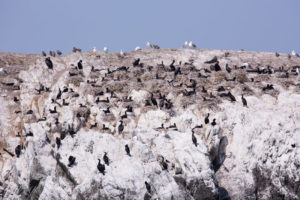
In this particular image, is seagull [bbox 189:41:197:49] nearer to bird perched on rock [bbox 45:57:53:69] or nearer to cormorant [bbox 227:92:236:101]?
bird perched on rock [bbox 45:57:53:69]

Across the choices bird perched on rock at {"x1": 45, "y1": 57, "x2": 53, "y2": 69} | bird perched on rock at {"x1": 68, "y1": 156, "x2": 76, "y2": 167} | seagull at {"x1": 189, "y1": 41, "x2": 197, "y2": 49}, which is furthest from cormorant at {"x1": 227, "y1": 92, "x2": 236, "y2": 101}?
bird perched on rock at {"x1": 45, "y1": 57, "x2": 53, "y2": 69}

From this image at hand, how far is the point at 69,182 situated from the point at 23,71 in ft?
77.7

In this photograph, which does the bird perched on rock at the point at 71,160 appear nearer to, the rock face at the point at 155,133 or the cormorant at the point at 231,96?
the rock face at the point at 155,133

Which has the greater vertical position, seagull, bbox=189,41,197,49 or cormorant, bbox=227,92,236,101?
seagull, bbox=189,41,197,49

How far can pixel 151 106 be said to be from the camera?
4834cm

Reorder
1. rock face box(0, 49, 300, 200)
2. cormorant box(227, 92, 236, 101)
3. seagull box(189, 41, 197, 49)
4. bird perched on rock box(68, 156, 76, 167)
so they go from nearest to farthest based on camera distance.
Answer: rock face box(0, 49, 300, 200) < bird perched on rock box(68, 156, 76, 167) < cormorant box(227, 92, 236, 101) < seagull box(189, 41, 197, 49)

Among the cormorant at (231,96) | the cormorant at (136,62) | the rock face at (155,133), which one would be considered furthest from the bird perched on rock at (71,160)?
the cormorant at (136,62)

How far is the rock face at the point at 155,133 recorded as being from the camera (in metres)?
40.9

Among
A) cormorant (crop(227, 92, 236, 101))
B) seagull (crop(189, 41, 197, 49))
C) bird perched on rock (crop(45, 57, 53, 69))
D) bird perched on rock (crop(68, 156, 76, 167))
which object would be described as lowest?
bird perched on rock (crop(68, 156, 76, 167))

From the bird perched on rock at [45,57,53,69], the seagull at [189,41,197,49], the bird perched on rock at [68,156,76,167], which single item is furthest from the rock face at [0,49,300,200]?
the seagull at [189,41,197,49]

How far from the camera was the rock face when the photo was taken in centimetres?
4091

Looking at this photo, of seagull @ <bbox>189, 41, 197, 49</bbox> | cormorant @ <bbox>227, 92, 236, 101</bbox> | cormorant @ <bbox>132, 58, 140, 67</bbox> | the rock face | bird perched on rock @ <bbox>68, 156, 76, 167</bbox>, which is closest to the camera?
the rock face

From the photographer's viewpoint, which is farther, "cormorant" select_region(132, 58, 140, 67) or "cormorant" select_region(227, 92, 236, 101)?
"cormorant" select_region(132, 58, 140, 67)

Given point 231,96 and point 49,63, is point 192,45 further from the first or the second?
point 231,96
